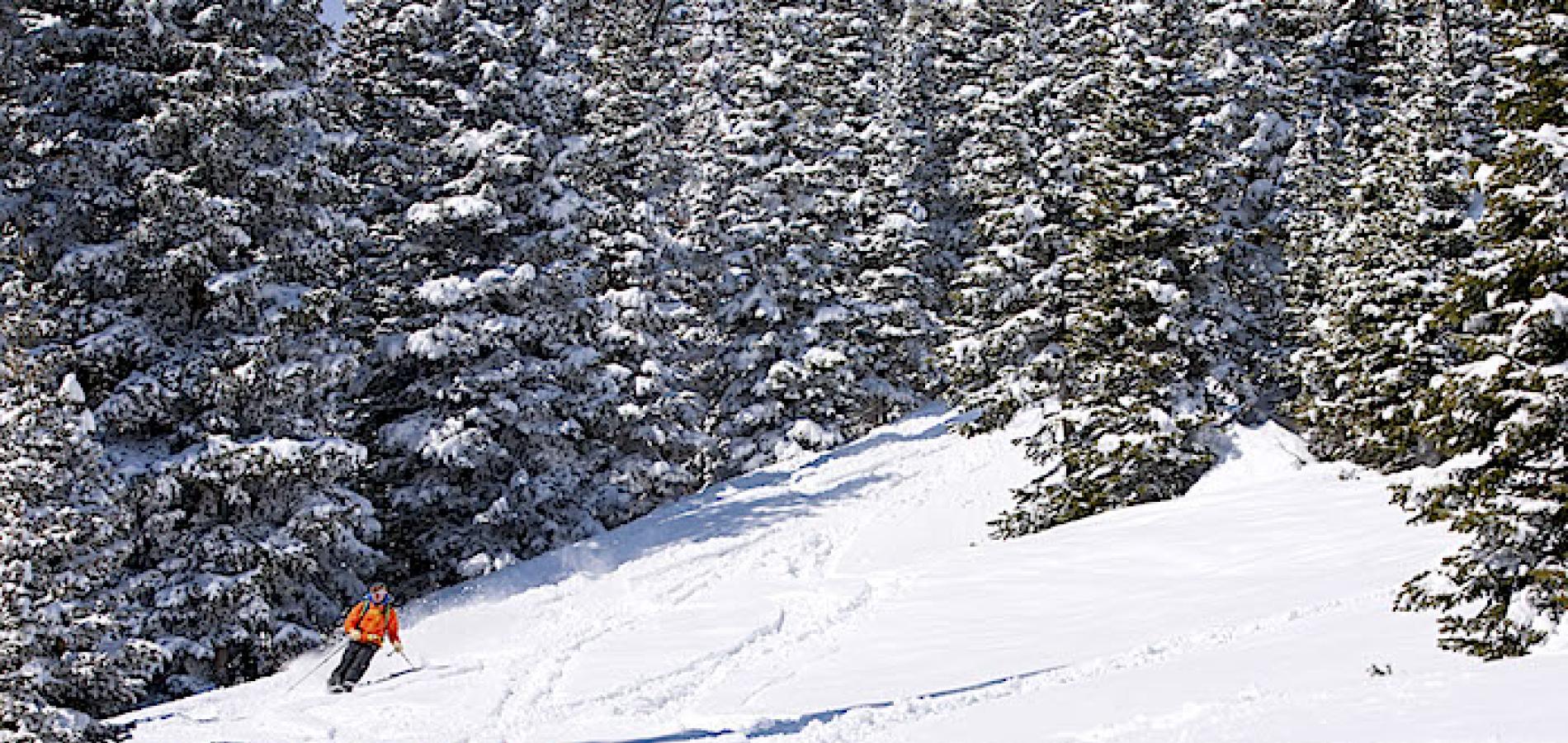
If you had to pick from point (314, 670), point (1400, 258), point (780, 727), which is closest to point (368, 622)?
point (314, 670)

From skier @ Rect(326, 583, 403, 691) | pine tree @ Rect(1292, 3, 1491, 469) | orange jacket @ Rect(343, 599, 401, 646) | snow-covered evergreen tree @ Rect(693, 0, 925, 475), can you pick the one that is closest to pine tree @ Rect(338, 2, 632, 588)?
skier @ Rect(326, 583, 403, 691)

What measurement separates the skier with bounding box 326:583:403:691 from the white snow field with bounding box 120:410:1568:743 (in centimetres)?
40

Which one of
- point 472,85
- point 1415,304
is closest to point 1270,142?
point 1415,304

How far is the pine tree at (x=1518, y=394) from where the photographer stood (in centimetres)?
897

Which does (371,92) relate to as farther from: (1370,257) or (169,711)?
(1370,257)

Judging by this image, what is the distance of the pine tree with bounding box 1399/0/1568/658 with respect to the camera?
897 cm

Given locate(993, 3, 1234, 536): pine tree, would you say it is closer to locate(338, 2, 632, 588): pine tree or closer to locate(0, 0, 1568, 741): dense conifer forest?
locate(0, 0, 1568, 741): dense conifer forest

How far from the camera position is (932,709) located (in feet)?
39.2

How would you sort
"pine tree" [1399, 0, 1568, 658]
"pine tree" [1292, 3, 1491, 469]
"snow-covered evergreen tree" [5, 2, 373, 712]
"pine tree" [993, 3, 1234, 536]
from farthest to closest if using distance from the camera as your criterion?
"pine tree" [993, 3, 1234, 536], "pine tree" [1292, 3, 1491, 469], "snow-covered evergreen tree" [5, 2, 373, 712], "pine tree" [1399, 0, 1568, 658]

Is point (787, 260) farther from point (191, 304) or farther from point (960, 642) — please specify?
point (960, 642)

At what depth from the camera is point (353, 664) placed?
52.0 feet

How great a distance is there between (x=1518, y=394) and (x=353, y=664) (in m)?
13.5

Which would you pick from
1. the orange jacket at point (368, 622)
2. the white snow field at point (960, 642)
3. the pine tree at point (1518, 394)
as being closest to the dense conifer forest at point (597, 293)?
the pine tree at point (1518, 394)

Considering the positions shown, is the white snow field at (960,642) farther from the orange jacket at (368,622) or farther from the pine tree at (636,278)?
the pine tree at (636,278)
